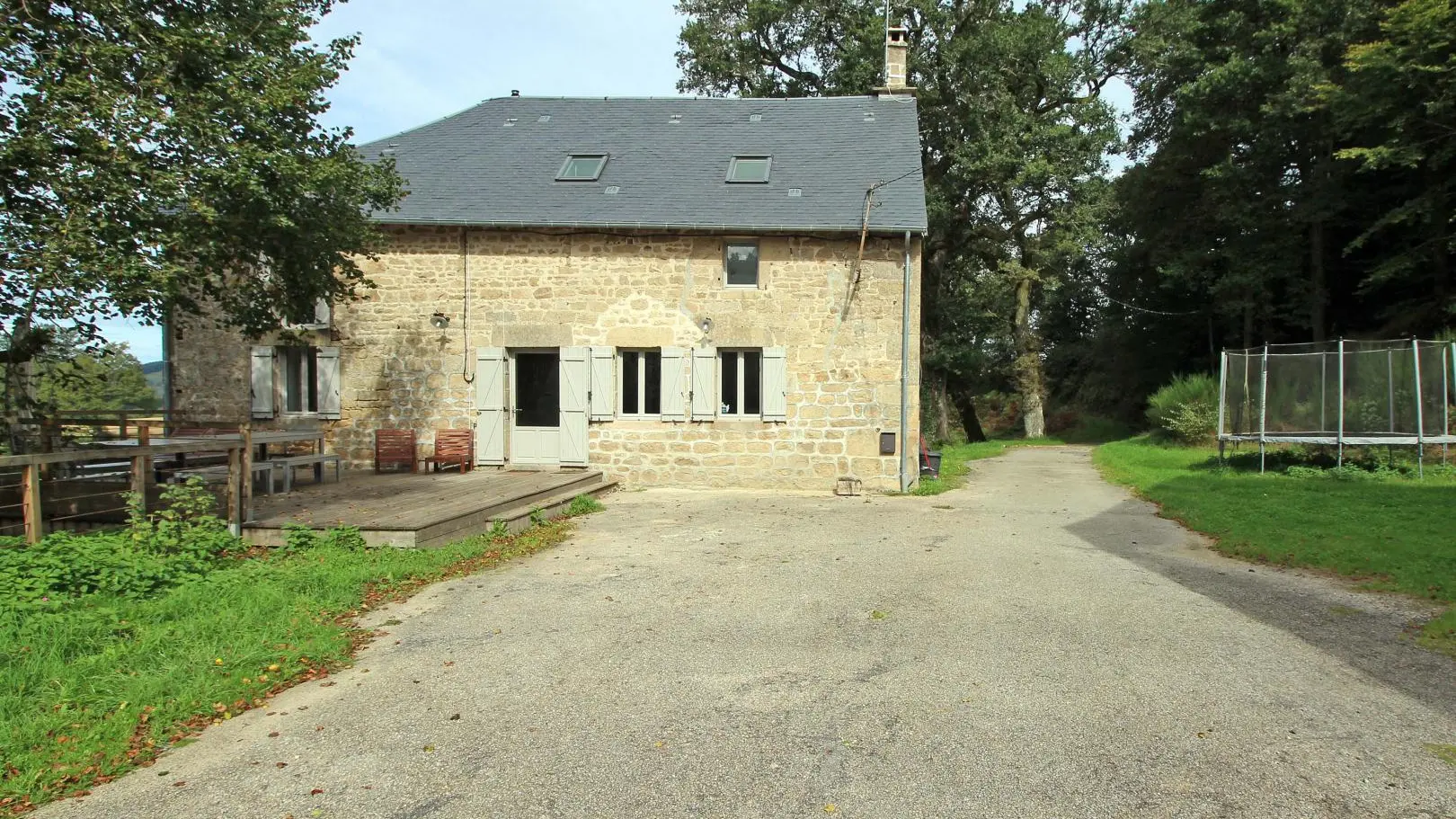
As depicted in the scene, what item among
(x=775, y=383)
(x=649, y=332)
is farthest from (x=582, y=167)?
(x=775, y=383)

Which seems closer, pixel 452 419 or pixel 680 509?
pixel 680 509

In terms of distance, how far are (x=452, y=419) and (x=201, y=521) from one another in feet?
21.2

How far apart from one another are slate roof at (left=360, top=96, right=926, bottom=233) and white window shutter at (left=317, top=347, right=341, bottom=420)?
7.66 feet

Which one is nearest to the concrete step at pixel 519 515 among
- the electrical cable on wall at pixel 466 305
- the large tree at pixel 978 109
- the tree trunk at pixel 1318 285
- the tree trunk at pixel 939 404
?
the electrical cable on wall at pixel 466 305

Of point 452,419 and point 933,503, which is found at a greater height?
point 452,419

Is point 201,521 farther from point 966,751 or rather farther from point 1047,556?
point 1047,556

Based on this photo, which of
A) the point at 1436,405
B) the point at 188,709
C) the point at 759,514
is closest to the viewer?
the point at 188,709

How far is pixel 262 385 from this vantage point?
14.0m

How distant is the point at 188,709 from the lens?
158 inches

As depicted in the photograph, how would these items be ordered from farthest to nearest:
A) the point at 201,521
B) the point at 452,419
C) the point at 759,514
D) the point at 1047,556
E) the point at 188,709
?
the point at 452,419
the point at 759,514
the point at 1047,556
the point at 201,521
the point at 188,709

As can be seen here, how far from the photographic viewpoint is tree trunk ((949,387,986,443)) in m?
31.3

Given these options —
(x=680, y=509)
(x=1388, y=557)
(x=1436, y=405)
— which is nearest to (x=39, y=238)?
(x=680, y=509)

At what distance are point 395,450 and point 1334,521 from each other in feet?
40.3

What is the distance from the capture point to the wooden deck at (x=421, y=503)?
7816 mm
